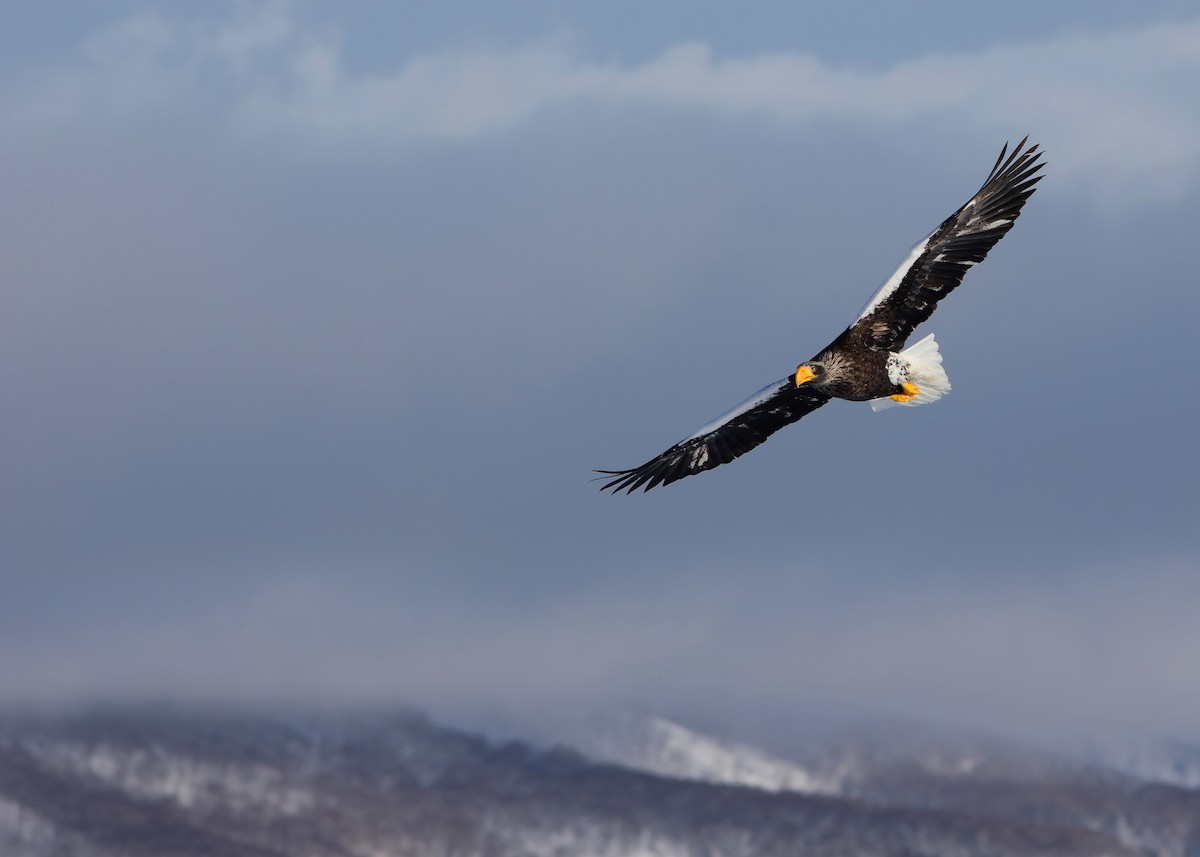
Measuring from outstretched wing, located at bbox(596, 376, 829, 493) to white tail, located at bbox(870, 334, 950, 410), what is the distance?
1.61 meters

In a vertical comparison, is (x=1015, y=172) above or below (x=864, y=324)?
above

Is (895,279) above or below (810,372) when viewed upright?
above

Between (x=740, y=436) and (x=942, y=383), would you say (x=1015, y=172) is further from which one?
(x=740, y=436)

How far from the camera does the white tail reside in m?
29.0

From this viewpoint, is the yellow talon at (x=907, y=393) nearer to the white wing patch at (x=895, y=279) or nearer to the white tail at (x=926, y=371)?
the white tail at (x=926, y=371)

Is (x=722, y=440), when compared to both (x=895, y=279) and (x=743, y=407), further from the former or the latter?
(x=895, y=279)

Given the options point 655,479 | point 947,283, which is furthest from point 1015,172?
point 655,479

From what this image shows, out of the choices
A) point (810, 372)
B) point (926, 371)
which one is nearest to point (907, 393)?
point (926, 371)

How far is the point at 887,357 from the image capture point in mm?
28938

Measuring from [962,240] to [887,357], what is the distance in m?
2.06

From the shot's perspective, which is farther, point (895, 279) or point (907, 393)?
point (907, 393)

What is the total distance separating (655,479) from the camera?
100 feet

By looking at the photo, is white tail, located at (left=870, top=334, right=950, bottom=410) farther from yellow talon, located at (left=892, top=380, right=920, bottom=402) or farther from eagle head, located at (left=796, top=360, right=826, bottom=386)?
eagle head, located at (left=796, top=360, right=826, bottom=386)

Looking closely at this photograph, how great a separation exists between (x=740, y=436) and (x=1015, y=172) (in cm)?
578
